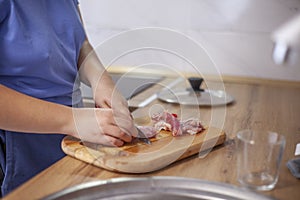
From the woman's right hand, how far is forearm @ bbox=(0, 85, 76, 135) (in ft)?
0.05

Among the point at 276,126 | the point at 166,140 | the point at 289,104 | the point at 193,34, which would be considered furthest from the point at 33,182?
the point at 193,34

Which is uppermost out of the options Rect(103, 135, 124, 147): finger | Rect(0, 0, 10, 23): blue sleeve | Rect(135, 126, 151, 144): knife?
Rect(0, 0, 10, 23): blue sleeve

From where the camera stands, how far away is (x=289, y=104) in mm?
1429

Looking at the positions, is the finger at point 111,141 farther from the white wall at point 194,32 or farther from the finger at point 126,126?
the white wall at point 194,32

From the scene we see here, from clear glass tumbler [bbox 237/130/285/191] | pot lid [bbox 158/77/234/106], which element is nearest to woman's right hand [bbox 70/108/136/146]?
clear glass tumbler [bbox 237/130/285/191]

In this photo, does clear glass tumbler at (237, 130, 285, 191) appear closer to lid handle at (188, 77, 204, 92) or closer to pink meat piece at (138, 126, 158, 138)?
pink meat piece at (138, 126, 158, 138)

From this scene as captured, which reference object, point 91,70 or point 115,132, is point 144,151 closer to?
point 115,132

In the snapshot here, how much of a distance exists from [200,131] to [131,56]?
86 cm

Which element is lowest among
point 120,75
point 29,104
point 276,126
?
point 120,75

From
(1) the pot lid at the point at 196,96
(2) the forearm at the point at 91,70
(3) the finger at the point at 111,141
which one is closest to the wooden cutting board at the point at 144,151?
(3) the finger at the point at 111,141

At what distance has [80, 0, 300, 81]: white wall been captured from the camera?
1651 millimetres

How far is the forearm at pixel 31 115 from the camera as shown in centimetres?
88

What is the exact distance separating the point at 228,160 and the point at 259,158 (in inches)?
4.9

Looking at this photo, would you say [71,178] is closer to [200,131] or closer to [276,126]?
[200,131]
